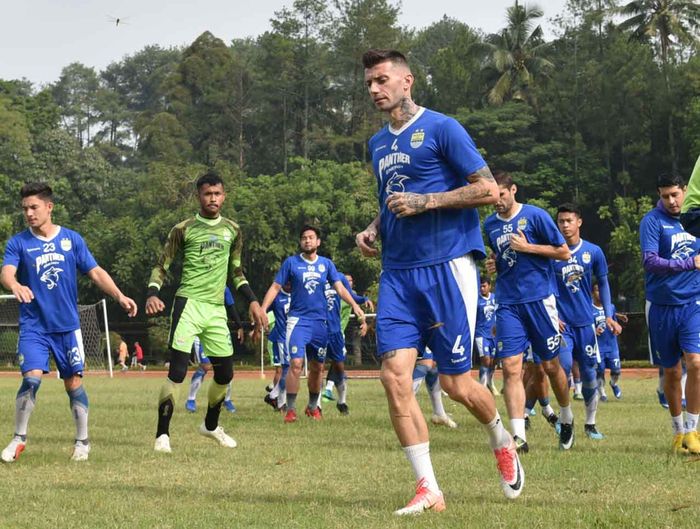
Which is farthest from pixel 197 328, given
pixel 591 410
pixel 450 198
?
pixel 450 198

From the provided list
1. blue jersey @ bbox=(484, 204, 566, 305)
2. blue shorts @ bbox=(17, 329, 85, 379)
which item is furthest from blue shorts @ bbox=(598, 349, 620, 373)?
blue shorts @ bbox=(17, 329, 85, 379)

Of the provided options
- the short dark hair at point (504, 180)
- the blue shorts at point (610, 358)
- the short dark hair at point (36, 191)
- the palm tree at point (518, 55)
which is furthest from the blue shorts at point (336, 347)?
the palm tree at point (518, 55)

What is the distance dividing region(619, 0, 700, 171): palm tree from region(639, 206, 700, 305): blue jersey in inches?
2257

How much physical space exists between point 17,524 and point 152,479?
196 cm

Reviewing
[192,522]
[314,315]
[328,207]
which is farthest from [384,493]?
[328,207]

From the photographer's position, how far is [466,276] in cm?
677

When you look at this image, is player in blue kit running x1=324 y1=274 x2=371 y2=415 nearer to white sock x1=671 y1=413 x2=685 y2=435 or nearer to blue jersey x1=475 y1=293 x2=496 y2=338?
blue jersey x1=475 y1=293 x2=496 y2=338

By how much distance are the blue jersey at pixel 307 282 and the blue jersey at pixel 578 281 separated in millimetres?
3930

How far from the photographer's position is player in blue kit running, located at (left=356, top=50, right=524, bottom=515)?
666cm

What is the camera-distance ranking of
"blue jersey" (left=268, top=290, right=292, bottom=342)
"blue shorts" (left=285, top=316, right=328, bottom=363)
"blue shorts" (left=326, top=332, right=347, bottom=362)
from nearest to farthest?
"blue shorts" (left=285, top=316, right=328, bottom=363) < "blue shorts" (left=326, top=332, right=347, bottom=362) < "blue jersey" (left=268, top=290, right=292, bottom=342)

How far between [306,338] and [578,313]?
14.6 ft

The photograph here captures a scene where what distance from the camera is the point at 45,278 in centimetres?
967

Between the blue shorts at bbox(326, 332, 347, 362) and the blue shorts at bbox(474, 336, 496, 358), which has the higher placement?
the blue shorts at bbox(326, 332, 347, 362)

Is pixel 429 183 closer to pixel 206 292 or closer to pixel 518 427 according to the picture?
pixel 518 427
